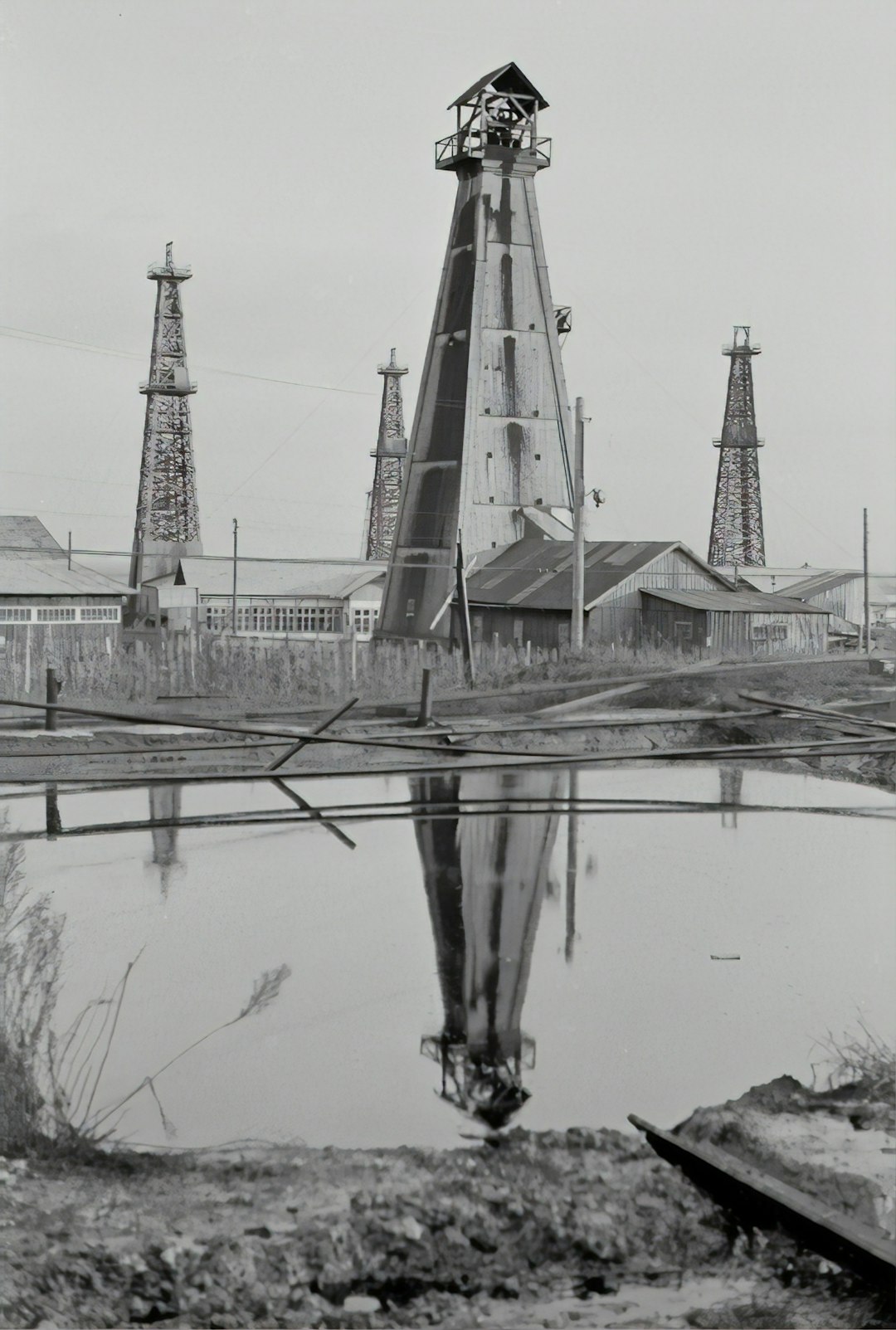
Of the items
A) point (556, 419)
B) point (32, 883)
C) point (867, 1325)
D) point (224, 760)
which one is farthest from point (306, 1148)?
point (556, 419)

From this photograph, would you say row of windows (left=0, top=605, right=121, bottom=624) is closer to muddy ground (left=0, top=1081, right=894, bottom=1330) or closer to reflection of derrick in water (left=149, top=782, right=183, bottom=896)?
reflection of derrick in water (left=149, top=782, right=183, bottom=896)

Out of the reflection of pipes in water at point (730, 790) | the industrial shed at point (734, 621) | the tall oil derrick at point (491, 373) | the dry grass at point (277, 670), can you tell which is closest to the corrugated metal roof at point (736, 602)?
the industrial shed at point (734, 621)

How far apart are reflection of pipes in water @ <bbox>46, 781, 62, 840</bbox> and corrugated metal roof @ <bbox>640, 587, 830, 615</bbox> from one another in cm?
692

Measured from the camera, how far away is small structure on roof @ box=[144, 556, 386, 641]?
14969 millimetres

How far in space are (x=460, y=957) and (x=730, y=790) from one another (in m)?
5.29

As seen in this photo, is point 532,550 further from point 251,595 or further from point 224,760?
point 224,760

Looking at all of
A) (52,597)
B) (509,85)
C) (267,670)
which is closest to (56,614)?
(52,597)

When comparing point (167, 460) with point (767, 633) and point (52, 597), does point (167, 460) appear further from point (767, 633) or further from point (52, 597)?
point (767, 633)

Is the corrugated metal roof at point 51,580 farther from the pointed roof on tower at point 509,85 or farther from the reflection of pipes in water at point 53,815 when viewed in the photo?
the pointed roof on tower at point 509,85

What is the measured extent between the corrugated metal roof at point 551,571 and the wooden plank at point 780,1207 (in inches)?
377

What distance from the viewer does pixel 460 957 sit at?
6.02m

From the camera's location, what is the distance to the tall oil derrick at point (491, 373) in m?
14.6

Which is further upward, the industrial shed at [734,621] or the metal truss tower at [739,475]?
the metal truss tower at [739,475]

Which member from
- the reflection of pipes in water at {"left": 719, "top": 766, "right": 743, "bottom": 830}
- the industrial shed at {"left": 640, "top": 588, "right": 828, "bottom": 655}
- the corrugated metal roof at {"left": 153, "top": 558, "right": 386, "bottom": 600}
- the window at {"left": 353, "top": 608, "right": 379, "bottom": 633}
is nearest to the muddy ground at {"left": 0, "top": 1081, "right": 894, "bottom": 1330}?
the reflection of pipes in water at {"left": 719, "top": 766, "right": 743, "bottom": 830}
